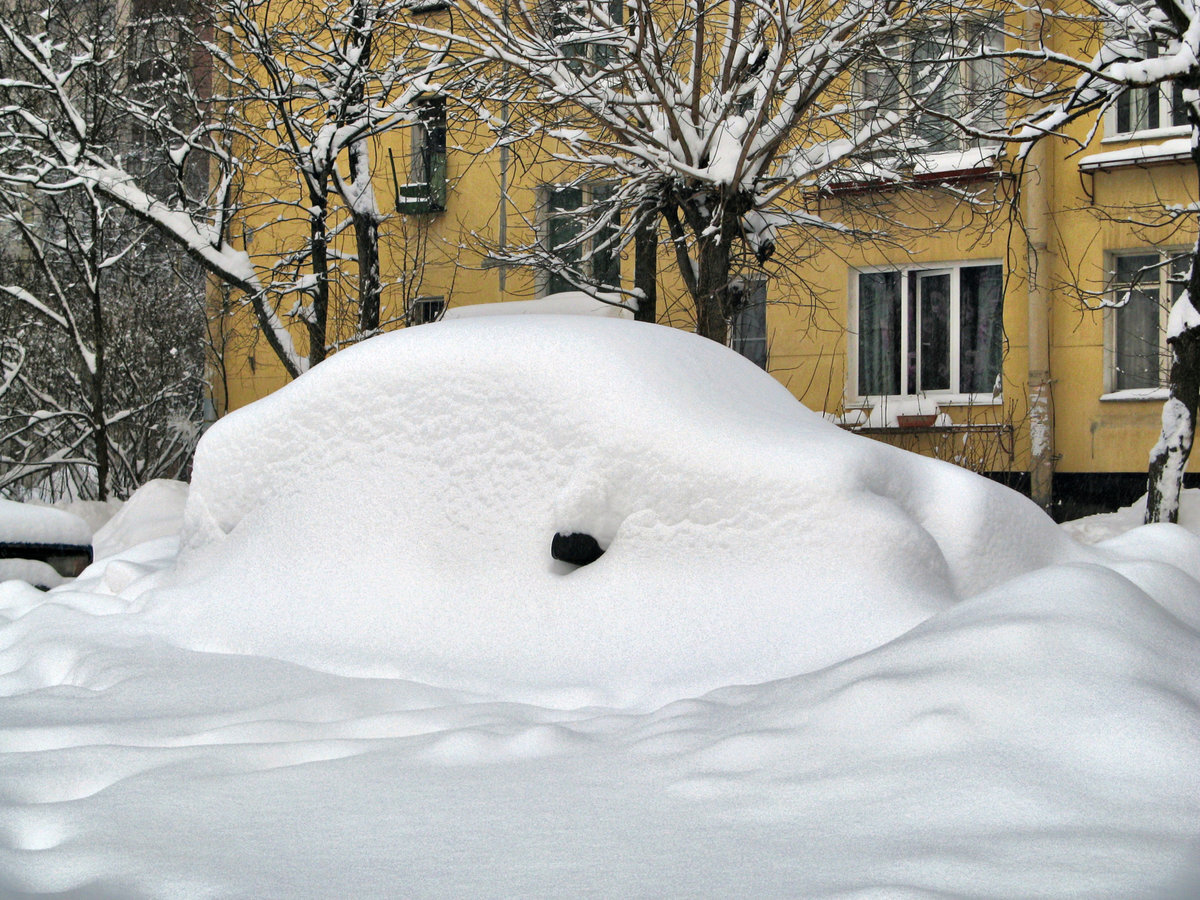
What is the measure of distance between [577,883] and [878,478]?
1894mm

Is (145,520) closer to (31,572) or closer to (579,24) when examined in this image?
(31,572)

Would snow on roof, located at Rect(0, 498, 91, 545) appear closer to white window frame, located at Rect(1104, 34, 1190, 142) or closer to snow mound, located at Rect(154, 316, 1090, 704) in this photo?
snow mound, located at Rect(154, 316, 1090, 704)

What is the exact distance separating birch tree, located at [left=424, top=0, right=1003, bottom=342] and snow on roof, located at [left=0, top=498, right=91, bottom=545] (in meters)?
3.90

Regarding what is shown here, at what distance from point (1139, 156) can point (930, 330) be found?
278cm

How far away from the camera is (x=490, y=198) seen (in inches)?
599

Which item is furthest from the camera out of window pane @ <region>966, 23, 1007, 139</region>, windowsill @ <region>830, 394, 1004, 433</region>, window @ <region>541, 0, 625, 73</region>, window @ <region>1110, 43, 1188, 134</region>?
windowsill @ <region>830, 394, 1004, 433</region>

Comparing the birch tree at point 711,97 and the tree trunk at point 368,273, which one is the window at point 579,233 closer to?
the birch tree at point 711,97

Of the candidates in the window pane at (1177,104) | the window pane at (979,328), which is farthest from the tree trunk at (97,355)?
the window pane at (1177,104)

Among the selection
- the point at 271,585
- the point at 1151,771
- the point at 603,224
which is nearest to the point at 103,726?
the point at 271,585

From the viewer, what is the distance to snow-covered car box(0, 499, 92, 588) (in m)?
5.41

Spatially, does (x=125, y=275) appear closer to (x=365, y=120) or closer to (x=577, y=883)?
(x=365, y=120)

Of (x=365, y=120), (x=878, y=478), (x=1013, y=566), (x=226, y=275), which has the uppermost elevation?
(x=365, y=120)

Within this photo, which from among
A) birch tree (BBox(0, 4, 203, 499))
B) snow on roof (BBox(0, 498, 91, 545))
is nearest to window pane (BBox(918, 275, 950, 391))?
birch tree (BBox(0, 4, 203, 499))

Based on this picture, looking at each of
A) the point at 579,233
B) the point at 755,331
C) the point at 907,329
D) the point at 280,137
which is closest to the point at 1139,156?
the point at 907,329
